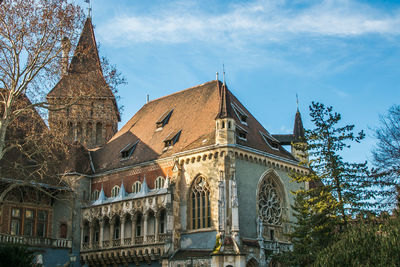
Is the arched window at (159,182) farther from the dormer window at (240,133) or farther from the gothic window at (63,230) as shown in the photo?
the gothic window at (63,230)

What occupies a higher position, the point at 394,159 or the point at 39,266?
the point at 394,159

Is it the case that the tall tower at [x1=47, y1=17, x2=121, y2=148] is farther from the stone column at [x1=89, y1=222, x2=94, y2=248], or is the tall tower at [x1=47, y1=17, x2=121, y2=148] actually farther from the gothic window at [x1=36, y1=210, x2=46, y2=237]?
the gothic window at [x1=36, y1=210, x2=46, y2=237]

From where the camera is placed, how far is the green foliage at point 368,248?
2062cm

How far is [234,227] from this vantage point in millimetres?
31844

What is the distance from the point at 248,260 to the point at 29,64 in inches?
649

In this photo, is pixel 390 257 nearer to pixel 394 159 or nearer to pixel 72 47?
pixel 394 159

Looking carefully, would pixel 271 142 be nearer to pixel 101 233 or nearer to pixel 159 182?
pixel 159 182

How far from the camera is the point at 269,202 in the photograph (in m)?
36.5

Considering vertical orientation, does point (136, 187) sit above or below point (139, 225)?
above

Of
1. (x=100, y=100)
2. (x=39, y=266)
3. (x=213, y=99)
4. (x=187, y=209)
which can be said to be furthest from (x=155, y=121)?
(x=39, y=266)

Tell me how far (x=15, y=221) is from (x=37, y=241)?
2305mm

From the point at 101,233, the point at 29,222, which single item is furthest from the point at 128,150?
the point at 29,222

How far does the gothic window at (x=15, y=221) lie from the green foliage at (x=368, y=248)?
75.2ft

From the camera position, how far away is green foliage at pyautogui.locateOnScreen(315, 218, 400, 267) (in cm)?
2062
